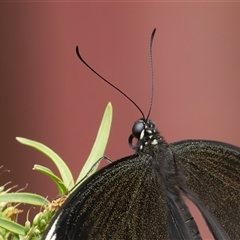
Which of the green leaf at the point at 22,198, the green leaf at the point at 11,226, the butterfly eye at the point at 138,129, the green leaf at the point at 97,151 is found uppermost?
the butterfly eye at the point at 138,129

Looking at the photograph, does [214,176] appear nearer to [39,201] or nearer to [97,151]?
[97,151]

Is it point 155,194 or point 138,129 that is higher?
point 138,129

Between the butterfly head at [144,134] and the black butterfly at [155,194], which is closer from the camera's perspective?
the black butterfly at [155,194]

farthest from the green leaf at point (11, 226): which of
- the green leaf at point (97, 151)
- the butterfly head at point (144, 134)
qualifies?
the butterfly head at point (144, 134)

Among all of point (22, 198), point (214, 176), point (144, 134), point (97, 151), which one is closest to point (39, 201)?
point (22, 198)

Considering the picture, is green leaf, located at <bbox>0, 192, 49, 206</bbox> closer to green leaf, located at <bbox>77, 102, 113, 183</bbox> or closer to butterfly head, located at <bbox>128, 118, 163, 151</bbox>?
green leaf, located at <bbox>77, 102, 113, 183</bbox>

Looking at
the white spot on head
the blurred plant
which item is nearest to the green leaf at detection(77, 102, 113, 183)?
the blurred plant

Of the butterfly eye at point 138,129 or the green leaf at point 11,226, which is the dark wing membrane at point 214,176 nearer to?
the butterfly eye at point 138,129

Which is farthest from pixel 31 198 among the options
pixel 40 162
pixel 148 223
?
pixel 40 162

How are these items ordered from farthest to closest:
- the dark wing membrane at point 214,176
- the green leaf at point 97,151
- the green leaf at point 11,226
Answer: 1. the dark wing membrane at point 214,176
2. the green leaf at point 97,151
3. the green leaf at point 11,226
